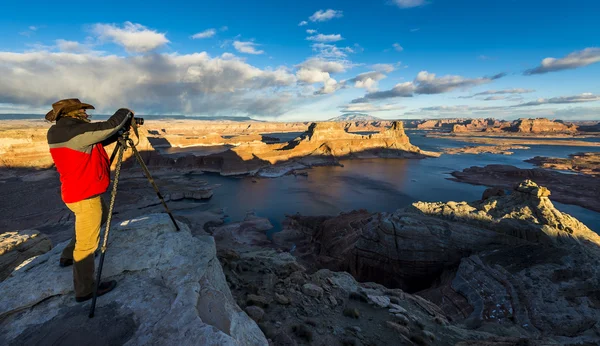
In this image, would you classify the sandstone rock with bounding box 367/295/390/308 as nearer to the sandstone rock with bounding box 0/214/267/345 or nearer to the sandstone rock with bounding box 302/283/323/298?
the sandstone rock with bounding box 302/283/323/298

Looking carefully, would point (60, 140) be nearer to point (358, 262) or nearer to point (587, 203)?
point (358, 262)

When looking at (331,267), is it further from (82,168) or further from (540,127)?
(540,127)

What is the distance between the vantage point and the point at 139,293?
10.9 feet

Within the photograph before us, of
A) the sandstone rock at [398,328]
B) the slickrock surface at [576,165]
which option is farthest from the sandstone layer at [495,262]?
the slickrock surface at [576,165]

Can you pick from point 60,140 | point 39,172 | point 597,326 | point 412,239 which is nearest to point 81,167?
point 60,140

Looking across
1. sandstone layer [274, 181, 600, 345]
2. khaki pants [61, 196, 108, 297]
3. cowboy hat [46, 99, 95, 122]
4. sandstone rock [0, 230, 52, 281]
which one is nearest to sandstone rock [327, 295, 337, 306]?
sandstone layer [274, 181, 600, 345]

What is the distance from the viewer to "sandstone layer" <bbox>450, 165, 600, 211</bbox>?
3644 cm

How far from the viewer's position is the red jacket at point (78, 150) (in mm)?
2980

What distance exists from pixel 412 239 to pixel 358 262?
341 centimetres

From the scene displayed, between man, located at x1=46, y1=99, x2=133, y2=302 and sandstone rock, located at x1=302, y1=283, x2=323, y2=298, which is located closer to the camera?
man, located at x1=46, y1=99, x2=133, y2=302

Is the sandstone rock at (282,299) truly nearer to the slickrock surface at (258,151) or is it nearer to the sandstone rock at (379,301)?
the sandstone rock at (379,301)

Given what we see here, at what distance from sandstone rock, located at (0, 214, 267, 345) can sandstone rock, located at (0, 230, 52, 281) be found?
13.3 ft

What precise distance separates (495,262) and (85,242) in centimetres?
1491

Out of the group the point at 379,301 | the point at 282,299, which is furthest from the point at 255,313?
the point at 379,301
